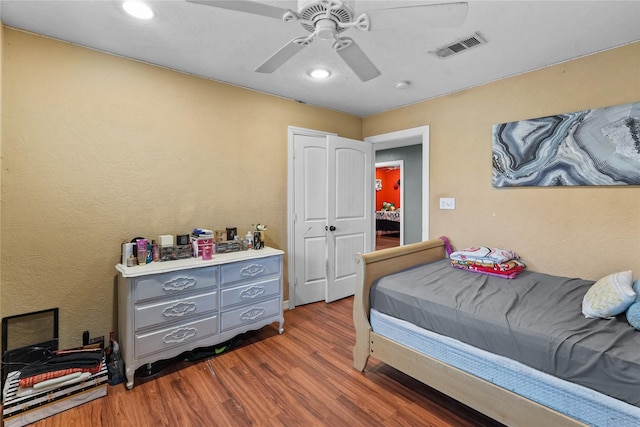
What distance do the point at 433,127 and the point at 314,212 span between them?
169 cm

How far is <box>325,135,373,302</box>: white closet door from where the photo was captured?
11.5ft

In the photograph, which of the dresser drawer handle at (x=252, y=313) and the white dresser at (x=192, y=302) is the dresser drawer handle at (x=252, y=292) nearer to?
the white dresser at (x=192, y=302)

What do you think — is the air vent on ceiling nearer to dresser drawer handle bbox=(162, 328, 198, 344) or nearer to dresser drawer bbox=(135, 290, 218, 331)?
dresser drawer bbox=(135, 290, 218, 331)

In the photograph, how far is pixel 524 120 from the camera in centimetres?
255

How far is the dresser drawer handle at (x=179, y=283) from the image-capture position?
2.10 m

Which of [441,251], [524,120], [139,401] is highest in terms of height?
[524,120]

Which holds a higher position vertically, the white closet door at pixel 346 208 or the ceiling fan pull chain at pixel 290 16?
the ceiling fan pull chain at pixel 290 16

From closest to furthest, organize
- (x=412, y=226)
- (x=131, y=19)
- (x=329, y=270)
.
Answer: (x=131, y=19) < (x=329, y=270) < (x=412, y=226)

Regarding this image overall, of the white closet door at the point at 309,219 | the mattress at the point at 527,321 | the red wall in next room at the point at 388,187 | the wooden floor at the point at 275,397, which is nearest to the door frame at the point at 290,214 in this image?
the white closet door at the point at 309,219

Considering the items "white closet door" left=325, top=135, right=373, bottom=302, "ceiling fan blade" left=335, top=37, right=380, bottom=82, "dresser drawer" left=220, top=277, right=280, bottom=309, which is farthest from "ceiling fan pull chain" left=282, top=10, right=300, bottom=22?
"white closet door" left=325, top=135, right=373, bottom=302

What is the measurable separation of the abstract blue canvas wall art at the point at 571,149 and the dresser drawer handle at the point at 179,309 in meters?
2.92

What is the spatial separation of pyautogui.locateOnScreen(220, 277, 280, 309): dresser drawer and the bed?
2.84 feet

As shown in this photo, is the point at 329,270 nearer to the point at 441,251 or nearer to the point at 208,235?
the point at 441,251

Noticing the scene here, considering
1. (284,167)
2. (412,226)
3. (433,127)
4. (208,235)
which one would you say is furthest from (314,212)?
(412,226)
